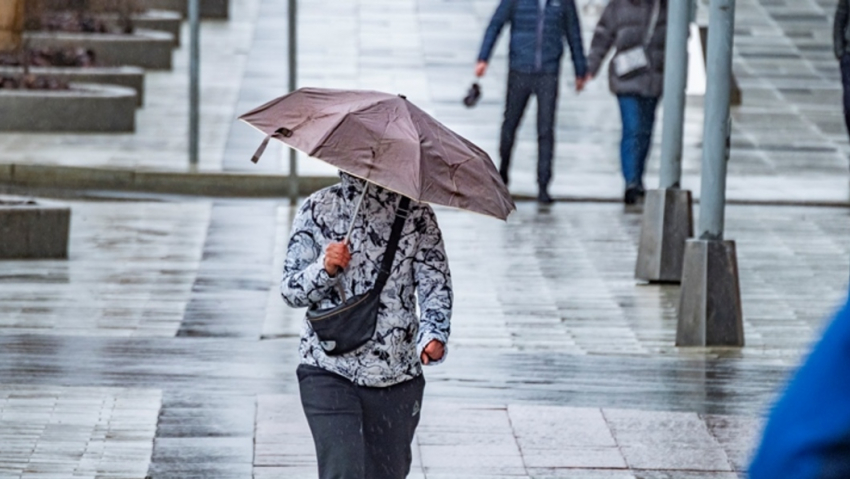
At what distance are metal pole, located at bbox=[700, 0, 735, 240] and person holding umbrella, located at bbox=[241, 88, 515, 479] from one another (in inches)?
177

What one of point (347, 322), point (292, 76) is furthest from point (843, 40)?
point (347, 322)

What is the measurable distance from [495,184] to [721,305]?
4330 mm

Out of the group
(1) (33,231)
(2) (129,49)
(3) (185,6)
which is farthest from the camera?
(3) (185,6)

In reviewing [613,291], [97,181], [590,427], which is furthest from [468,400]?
[97,181]

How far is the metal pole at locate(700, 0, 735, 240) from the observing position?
9.00 metres

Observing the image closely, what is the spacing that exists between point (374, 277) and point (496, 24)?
983 cm

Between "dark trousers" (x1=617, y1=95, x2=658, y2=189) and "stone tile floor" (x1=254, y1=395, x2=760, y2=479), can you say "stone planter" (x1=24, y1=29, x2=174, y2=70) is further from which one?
"stone tile floor" (x1=254, y1=395, x2=760, y2=479)

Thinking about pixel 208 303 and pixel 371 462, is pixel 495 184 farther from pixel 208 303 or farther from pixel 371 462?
pixel 208 303

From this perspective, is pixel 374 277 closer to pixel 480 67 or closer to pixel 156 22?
pixel 480 67

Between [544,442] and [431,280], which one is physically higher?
[431,280]

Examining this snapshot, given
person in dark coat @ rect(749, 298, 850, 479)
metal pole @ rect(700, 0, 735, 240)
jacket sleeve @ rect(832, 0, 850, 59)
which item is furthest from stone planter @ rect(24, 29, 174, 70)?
person in dark coat @ rect(749, 298, 850, 479)

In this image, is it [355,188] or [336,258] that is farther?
[355,188]

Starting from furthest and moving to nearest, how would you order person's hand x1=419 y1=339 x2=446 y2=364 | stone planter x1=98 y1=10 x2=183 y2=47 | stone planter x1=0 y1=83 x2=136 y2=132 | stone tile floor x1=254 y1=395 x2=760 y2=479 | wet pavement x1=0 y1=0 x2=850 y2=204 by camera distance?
stone planter x1=98 y1=10 x2=183 y2=47 → stone planter x1=0 y1=83 x2=136 y2=132 → wet pavement x1=0 y1=0 x2=850 y2=204 → stone tile floor x1=254 y1=395 x2=760 y2=479 → person's hand x1=419 y1=339 x2=446 y2=364

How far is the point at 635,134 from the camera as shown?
46.1ft
